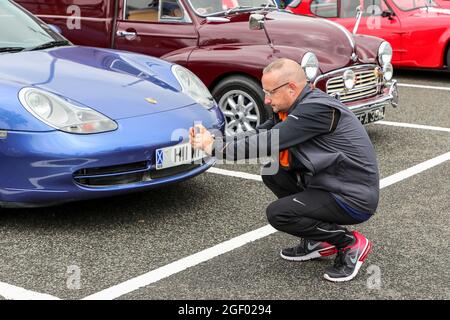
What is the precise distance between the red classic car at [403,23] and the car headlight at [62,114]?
6.63 m

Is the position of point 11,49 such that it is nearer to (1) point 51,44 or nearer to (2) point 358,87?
(1) point 51,44

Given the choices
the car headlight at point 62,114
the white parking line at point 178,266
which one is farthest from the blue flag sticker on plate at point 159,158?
the white parking line at point 178,266

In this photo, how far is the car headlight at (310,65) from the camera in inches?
250

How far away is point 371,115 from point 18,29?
3117 millimetres

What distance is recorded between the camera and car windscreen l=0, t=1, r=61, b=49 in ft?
17.6

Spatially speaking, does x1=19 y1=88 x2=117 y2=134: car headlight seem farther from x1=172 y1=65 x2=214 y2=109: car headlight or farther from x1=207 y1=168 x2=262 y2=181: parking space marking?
x1=207 y1=168 x2=262 y2=181: parking space marking

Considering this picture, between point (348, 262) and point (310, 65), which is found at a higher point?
point (310, 65)

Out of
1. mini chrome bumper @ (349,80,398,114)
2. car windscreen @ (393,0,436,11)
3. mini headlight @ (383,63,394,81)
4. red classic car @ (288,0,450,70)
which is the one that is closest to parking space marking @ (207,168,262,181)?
mini chrome bumper @ (349,80,398,114)

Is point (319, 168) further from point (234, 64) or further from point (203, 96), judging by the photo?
point (234, 64)

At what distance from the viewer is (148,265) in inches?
160

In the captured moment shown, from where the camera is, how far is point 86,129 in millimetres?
4379

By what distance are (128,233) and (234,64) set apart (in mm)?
2487

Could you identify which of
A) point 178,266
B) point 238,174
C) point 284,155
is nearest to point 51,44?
point 238,174

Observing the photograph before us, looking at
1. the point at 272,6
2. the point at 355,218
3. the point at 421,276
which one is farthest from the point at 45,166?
the point at 272,6
